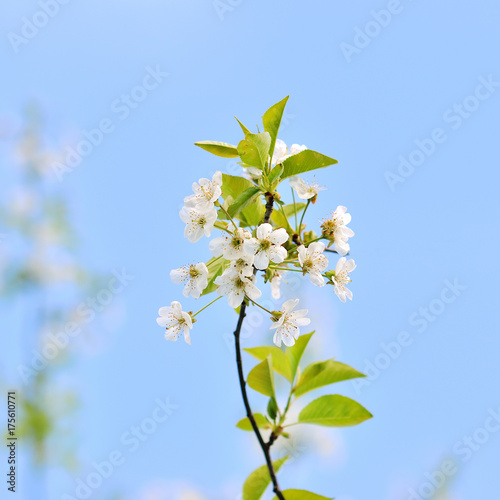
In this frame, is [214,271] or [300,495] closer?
[300,495]

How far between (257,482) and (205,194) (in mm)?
669

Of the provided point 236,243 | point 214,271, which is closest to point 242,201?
point 236,243

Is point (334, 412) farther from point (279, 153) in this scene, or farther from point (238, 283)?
point (279, 153)

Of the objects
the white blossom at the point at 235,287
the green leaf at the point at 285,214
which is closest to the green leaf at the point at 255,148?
the green leaf at the point at 285,214

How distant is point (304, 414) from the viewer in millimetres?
1205

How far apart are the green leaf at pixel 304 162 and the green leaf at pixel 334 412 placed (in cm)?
54

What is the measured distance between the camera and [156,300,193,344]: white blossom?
3.89ft

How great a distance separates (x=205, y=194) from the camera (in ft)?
3.70

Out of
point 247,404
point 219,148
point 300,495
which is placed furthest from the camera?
point 219,148

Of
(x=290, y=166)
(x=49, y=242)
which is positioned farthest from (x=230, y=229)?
(x=49, y=242)

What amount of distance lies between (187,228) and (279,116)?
34cm

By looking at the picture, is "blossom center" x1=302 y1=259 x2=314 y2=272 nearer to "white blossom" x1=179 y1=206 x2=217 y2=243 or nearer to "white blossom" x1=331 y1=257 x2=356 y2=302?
"white blossom" x1=331 y1=257 x2=356 y2=302

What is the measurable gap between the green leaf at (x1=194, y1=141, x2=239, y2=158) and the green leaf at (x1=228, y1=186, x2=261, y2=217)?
0.14 meters

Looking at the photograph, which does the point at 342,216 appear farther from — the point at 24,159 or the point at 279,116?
the point at 24,159
